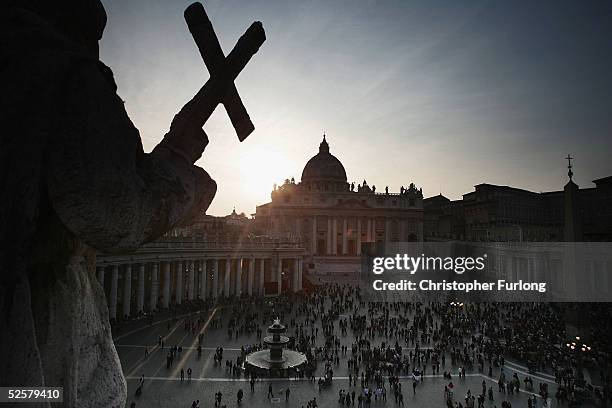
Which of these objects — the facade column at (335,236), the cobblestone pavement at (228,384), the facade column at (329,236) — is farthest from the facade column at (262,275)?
the facade column at (335,236)

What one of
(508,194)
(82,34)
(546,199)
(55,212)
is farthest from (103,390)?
→ (546,199)

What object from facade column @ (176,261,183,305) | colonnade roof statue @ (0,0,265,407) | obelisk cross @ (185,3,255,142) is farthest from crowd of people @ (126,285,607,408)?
obelisk cross @ (185,3,255,142)

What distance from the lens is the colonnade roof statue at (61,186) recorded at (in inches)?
62.0

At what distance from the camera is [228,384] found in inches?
778

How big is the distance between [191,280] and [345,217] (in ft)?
154

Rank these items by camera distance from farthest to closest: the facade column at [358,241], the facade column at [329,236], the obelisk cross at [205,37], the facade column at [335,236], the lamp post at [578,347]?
the facade column at [358,241]
the facade column at [335,236]
the facade column at [329,236]
the lamp post at [578,347]
the obelisk cross at [205,37]

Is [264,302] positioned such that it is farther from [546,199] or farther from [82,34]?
[546,199]

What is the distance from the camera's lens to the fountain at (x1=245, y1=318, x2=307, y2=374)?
70.7 feet

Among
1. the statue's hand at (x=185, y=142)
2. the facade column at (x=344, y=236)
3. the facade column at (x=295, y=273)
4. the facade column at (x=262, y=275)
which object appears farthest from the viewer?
the facade column at (x=344, y=236)

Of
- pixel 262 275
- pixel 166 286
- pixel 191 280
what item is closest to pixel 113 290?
pixel 166 286

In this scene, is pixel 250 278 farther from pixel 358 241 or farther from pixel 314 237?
pixel 358 241

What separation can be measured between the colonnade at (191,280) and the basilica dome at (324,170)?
44.5 m

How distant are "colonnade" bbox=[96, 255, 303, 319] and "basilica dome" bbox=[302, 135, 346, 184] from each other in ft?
146

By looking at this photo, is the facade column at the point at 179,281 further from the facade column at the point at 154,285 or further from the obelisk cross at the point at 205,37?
the obelisk cross at the point at 205,37
